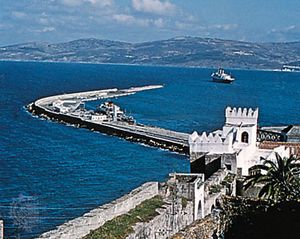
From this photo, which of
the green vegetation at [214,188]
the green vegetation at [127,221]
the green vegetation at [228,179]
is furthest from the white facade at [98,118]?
the green vegetation at [127,221]

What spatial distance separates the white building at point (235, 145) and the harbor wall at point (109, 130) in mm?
31679

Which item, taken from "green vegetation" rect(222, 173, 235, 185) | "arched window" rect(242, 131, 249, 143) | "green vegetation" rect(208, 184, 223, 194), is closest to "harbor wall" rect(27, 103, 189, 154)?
"arched window" rect(242, 131, 249, 143)

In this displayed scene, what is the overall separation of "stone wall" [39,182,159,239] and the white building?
8.39 m

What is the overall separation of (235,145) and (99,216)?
15.1 meters

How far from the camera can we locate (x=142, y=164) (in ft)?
183

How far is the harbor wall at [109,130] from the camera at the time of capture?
6606cm

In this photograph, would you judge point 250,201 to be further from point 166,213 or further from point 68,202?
point 68,202

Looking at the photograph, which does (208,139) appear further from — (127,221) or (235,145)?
(127,221)

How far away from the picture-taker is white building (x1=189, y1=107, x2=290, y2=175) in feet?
86.2

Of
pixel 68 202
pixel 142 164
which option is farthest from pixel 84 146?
pixel 68 202

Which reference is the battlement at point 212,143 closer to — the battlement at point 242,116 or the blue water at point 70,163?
the battlement at point 242,116

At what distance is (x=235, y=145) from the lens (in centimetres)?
2892

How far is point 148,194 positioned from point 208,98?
12156cm

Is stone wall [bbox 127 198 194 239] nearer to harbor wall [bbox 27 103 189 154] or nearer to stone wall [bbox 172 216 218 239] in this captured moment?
stone wall [bbox 172 216 218 239]
